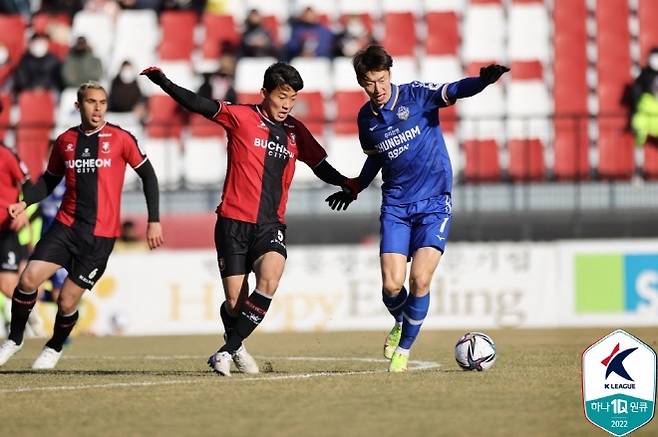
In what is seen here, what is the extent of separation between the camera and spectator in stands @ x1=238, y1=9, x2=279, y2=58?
23.7 metres

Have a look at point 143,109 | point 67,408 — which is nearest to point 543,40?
point 143,109

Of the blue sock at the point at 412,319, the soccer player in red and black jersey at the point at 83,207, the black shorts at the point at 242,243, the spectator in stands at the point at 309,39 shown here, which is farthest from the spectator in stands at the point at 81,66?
the blue sock at the point at 412,319

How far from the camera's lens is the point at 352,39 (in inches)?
938

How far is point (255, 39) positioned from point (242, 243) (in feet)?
42.6

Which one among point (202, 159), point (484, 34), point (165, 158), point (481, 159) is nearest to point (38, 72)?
point (165, 158)

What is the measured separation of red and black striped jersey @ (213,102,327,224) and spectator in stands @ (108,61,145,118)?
11840 millimetres

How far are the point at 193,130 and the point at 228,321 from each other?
1158 cm

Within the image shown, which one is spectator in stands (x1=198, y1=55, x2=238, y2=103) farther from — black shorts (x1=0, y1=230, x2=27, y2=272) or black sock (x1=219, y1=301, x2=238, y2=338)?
black sock (x1=219, y1=301, x2=238, y2=338)

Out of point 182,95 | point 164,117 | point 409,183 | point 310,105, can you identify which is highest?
point 310,105

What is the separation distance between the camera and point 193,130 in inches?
890

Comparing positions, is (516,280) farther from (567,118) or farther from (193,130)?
(193,130)

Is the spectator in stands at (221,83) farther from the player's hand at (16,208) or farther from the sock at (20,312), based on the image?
the sock at (20,312)

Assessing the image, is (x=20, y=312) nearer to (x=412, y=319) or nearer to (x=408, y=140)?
(x=412, y=319)

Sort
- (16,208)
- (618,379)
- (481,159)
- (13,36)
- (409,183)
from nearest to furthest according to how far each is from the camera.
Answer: (618,379)
(409,183)
(16,208)
(481,159)
(13,36)
